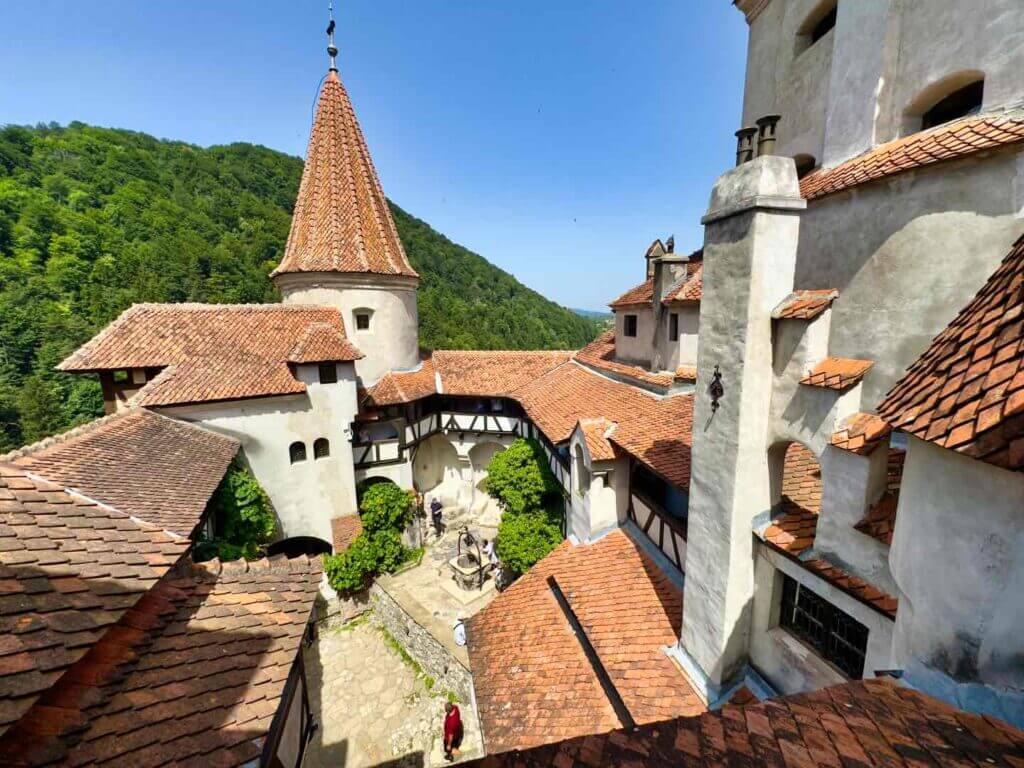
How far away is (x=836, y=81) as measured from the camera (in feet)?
21.6

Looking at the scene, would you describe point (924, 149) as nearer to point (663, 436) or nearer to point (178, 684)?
point (663, 436)

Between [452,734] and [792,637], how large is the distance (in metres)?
8.27

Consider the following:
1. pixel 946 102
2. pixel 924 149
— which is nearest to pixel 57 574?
pixel 924 149

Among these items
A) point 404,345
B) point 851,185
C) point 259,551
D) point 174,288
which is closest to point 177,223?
point 174,288

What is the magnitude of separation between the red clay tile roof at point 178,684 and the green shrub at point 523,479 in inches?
335

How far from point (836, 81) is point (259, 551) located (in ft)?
53.0

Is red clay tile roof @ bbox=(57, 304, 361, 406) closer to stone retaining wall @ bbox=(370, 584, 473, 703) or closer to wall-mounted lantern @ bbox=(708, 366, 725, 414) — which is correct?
stone retaining wall @ bbox=(370, 584, 473, 703)

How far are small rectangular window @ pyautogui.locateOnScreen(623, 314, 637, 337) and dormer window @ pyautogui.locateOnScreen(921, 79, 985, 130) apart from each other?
7.73 metres

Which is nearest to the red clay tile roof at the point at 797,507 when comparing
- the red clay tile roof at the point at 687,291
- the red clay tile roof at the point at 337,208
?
the red clay tile roof at the point at 687,291

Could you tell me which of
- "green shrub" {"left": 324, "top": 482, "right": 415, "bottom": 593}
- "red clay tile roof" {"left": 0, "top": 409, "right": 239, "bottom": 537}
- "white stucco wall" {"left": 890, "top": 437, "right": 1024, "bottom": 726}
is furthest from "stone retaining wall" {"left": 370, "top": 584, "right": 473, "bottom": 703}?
"white stucco wall" {"left": 890, "top": 437, "right": 1024, "bottom": 726}

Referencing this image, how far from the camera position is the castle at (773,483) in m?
2.36

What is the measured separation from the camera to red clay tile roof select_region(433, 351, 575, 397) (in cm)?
1708

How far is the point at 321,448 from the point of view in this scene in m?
14.1

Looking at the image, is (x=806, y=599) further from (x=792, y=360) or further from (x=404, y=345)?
(x=404, y=345)
